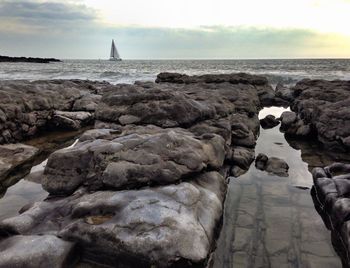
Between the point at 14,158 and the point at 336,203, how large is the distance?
27.7 feet

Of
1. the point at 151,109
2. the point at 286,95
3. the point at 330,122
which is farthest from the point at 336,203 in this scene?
the point at 286,95

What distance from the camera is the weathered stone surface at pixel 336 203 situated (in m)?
5.84

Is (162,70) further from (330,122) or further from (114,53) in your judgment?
(114,53)

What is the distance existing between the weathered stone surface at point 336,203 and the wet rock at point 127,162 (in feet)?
7.36

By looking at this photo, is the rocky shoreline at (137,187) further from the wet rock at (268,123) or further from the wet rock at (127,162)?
the wet rock at (268,123)

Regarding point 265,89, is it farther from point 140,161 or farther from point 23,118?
point 140,161

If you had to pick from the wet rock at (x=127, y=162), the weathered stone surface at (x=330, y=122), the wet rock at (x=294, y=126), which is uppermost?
the wet rock at (x=127, y=162)

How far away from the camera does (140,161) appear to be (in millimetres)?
6797

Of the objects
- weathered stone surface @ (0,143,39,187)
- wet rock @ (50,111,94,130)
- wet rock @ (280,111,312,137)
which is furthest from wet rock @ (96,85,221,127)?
wet rock @ (280,111,312,137)

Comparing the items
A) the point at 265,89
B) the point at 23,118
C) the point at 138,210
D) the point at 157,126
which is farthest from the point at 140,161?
the point at 265,89

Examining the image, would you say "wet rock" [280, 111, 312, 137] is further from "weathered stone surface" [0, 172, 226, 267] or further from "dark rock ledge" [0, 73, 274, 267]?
"weathered stone surface" [0, 172, 226, 267]

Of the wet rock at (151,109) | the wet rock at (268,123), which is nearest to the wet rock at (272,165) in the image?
the wet rock at (151,109)

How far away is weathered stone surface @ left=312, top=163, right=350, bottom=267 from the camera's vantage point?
19.2ft

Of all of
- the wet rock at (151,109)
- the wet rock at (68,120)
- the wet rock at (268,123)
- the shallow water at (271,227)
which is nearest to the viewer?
the shallow water at (271,227)
